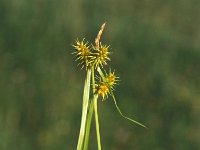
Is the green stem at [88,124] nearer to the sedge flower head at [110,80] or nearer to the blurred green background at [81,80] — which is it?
the sedge flower head at [110,80]

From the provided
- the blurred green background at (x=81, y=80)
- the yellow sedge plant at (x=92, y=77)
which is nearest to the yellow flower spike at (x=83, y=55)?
the yellow sedge plant at (x=92, y=77)

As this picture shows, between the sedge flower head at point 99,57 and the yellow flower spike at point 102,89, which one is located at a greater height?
the sedge flower head at point 99,57

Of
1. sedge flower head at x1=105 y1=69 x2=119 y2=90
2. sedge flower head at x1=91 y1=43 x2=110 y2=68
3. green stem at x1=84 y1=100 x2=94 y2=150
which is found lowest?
green stem at x1=84 y1=100 x2=94 y2=150

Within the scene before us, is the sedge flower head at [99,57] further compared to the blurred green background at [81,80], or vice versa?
the blurred green background at [81,80]

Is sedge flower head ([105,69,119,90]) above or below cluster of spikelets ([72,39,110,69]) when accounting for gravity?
below

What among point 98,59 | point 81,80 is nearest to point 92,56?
point 98,59

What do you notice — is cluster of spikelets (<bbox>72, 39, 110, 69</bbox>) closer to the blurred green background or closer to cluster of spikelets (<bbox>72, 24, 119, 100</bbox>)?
cluster of spikelets (<bbox>72, 24, 119, 100</bbox>)

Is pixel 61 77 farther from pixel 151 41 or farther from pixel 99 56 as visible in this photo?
pixel 99 56

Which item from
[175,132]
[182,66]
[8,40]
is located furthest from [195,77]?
[8,40]

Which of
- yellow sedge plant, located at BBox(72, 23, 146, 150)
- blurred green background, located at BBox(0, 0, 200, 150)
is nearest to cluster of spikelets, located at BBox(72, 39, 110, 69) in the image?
yellow sedge plant, located at BBox(72, 23, 146, 150)

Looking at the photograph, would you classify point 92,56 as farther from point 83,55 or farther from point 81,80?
point 81,80
